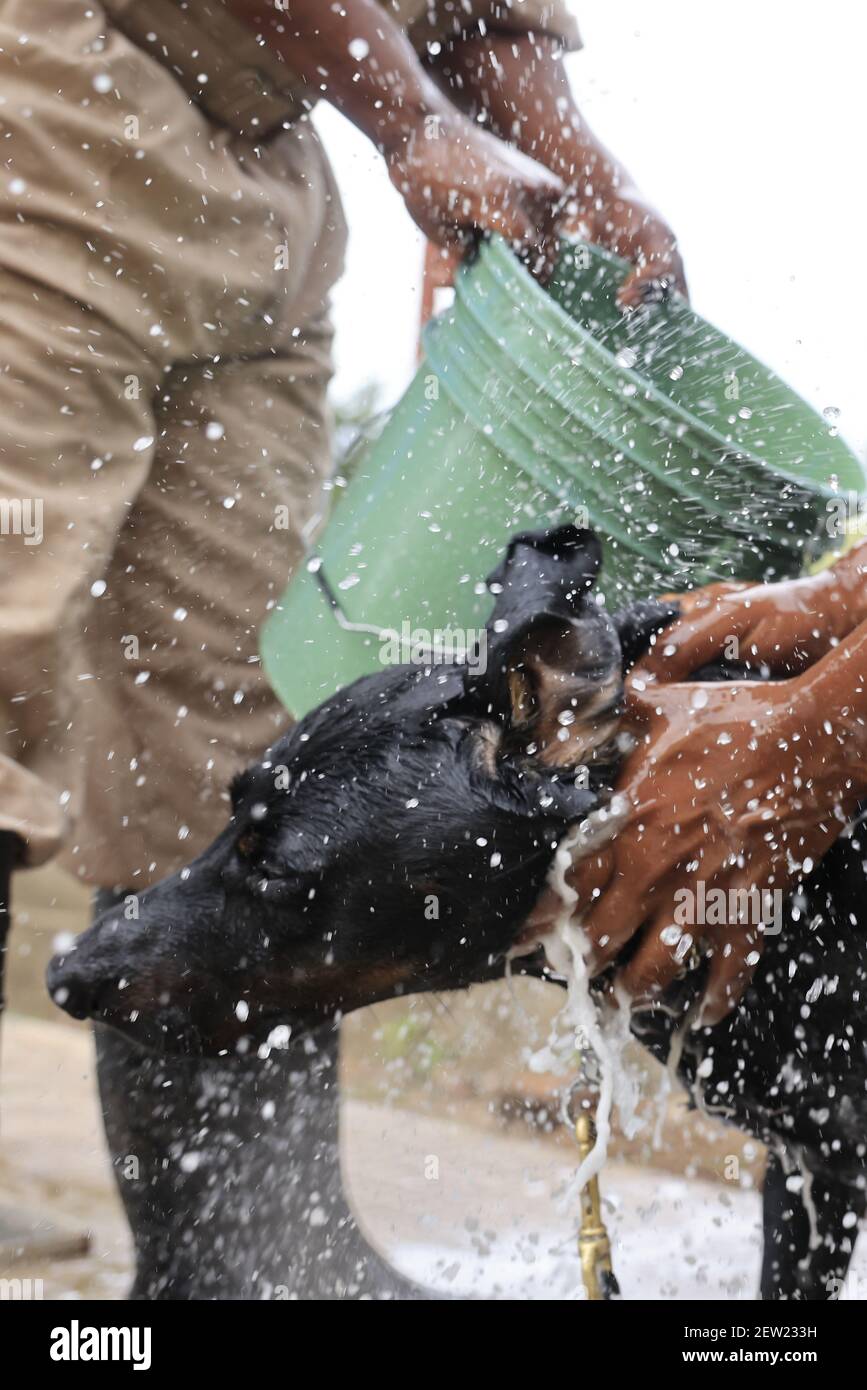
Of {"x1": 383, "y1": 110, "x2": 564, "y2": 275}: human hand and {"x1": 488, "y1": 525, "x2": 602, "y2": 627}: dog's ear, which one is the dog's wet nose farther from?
{"x1": 383, "y1": 110, "x2": 564, "y2": 275}: human hand

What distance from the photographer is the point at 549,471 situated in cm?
236

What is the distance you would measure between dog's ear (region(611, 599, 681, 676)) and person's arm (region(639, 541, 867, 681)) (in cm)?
2

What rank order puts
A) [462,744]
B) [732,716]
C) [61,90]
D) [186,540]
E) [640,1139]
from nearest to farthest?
[732,716] → [462,744] → [61,90] → [186,540] → [640,1139]

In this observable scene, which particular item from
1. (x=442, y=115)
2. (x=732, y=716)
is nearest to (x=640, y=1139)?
(x=732, y=716)

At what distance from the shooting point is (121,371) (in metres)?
2.51

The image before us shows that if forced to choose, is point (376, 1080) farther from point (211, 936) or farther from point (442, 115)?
point (442, 115)

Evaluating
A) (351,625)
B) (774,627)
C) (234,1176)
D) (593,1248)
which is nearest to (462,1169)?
(234,1176)

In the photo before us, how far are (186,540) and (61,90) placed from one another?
0.79 meters

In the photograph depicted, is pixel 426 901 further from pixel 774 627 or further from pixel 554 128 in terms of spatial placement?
pixel 554 128

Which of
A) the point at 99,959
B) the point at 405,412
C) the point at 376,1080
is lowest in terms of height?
the point at 376,1080

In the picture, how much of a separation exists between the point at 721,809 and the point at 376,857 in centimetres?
48

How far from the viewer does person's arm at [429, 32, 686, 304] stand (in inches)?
109

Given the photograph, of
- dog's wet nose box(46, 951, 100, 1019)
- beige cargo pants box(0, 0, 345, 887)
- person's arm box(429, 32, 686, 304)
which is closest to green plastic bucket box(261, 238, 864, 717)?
person's arm box(429, 32, 686, 304)

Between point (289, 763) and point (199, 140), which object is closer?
point (289, 763)
